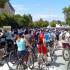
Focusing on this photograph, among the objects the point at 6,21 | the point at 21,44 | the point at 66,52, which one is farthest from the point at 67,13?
the point at 21,44

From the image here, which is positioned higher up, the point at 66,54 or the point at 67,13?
the point at 67,13

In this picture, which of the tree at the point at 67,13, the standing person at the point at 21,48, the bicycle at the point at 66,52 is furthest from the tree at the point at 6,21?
the standing person at the point at 21,48

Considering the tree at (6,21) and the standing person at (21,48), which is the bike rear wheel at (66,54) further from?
the tree at (6,21)

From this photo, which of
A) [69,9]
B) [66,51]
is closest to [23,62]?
[66,51]

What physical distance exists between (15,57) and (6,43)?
5041 mm

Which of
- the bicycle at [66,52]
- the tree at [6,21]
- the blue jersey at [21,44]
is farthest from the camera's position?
the tree at [6,21]

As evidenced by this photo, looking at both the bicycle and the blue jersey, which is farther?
the bicycle

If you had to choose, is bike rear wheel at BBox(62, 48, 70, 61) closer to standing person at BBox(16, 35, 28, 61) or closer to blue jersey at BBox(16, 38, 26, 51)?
standing person at BBox(16, 35, 28, 61)

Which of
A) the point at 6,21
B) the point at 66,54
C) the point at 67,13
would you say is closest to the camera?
the point at 66,54

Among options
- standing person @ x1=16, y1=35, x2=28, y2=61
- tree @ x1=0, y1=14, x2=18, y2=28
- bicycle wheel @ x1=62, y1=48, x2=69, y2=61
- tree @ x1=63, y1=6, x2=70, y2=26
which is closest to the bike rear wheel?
bicycle wheel @ x1=62, y1=48, x2=69, y2=61

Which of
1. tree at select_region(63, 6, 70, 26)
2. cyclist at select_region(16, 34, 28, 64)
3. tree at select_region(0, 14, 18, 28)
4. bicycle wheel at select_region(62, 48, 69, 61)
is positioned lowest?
bicycle wheel at select_region(62, 48, 69, 61)

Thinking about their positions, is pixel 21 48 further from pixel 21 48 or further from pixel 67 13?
pixel 67 13

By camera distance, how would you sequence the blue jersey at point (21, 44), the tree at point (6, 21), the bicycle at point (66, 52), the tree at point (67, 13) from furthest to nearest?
1. the tree at point (67, 13)
2. the tree at point (6, 21)
3. the bicycle at point (66, 52)
4. the blue jersey at point (21, 44)

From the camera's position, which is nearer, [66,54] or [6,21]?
[66,54]
